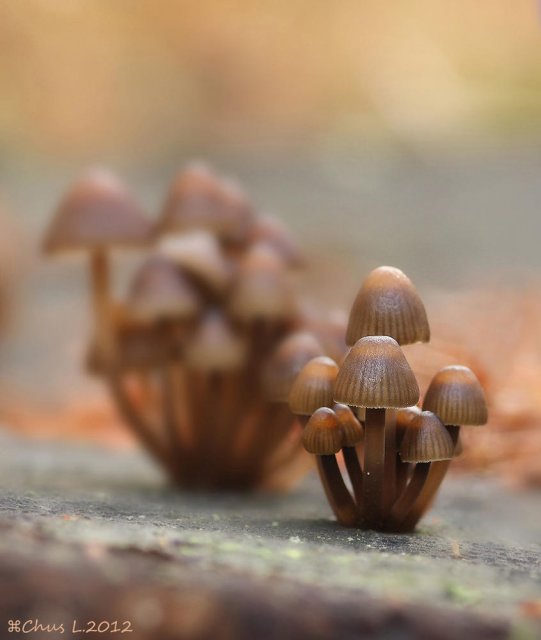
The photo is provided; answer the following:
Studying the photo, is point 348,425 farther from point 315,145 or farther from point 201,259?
point 315,145

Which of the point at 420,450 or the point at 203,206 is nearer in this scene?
the point at 420,450

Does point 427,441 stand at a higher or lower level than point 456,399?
lower

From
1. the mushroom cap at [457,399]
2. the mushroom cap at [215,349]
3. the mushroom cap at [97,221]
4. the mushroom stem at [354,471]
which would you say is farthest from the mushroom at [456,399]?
the mushroom cap at [97,221]

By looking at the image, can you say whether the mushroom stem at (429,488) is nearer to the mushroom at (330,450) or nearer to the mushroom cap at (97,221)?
the mushroom at (330,450)

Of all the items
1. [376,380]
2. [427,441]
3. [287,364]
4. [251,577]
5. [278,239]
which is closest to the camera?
[251,577]

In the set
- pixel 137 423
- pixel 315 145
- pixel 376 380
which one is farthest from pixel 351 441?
pixel 315 145

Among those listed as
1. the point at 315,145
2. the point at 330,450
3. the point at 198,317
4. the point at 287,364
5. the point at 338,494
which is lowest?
the point at 338,494

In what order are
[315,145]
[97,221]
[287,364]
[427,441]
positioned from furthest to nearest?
[315,145] < [97,221] < [287,364] < [427,441]

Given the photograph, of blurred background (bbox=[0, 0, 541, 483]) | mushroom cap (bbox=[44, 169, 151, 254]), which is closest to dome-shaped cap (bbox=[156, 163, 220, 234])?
mushroom cap (bbox=[44, 169, 151, 254])
